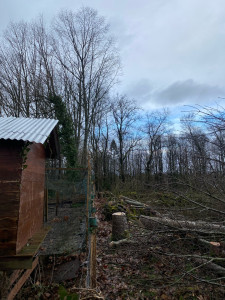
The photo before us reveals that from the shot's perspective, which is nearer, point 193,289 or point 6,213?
point 6,213

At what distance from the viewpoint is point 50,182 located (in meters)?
10.9

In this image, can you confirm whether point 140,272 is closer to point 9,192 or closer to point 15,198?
point 15,198

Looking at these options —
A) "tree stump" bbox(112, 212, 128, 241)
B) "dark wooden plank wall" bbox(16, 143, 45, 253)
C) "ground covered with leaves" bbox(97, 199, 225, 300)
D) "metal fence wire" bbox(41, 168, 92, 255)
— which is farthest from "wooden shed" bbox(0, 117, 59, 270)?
"tree stump" bbox(112, 212, 128, 241)

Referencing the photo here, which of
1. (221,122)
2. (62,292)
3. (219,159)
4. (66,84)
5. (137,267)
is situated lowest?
(137,267)

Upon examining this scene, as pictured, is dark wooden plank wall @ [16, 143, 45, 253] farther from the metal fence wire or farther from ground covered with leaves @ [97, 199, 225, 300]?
ground covered with leaves @ [97, 199, 225, 300]

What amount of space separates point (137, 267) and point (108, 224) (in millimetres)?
4173

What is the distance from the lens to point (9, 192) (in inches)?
146

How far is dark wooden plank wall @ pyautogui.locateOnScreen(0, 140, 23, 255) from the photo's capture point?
361 centimetres

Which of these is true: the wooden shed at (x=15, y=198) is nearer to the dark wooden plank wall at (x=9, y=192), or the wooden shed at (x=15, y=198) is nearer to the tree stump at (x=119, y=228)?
the dark wooden plank wall at (x=9, y=192)

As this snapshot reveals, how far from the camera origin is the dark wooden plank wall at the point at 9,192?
11.8 feet

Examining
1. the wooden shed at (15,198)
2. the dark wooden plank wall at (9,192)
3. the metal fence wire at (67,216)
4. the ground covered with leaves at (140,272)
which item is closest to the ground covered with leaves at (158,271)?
the ground covered with leaves at (140,272)

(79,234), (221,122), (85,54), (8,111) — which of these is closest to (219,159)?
(221,122)

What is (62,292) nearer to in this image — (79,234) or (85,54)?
(79,234)

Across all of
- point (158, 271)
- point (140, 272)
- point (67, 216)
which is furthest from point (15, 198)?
point (67, 216)
